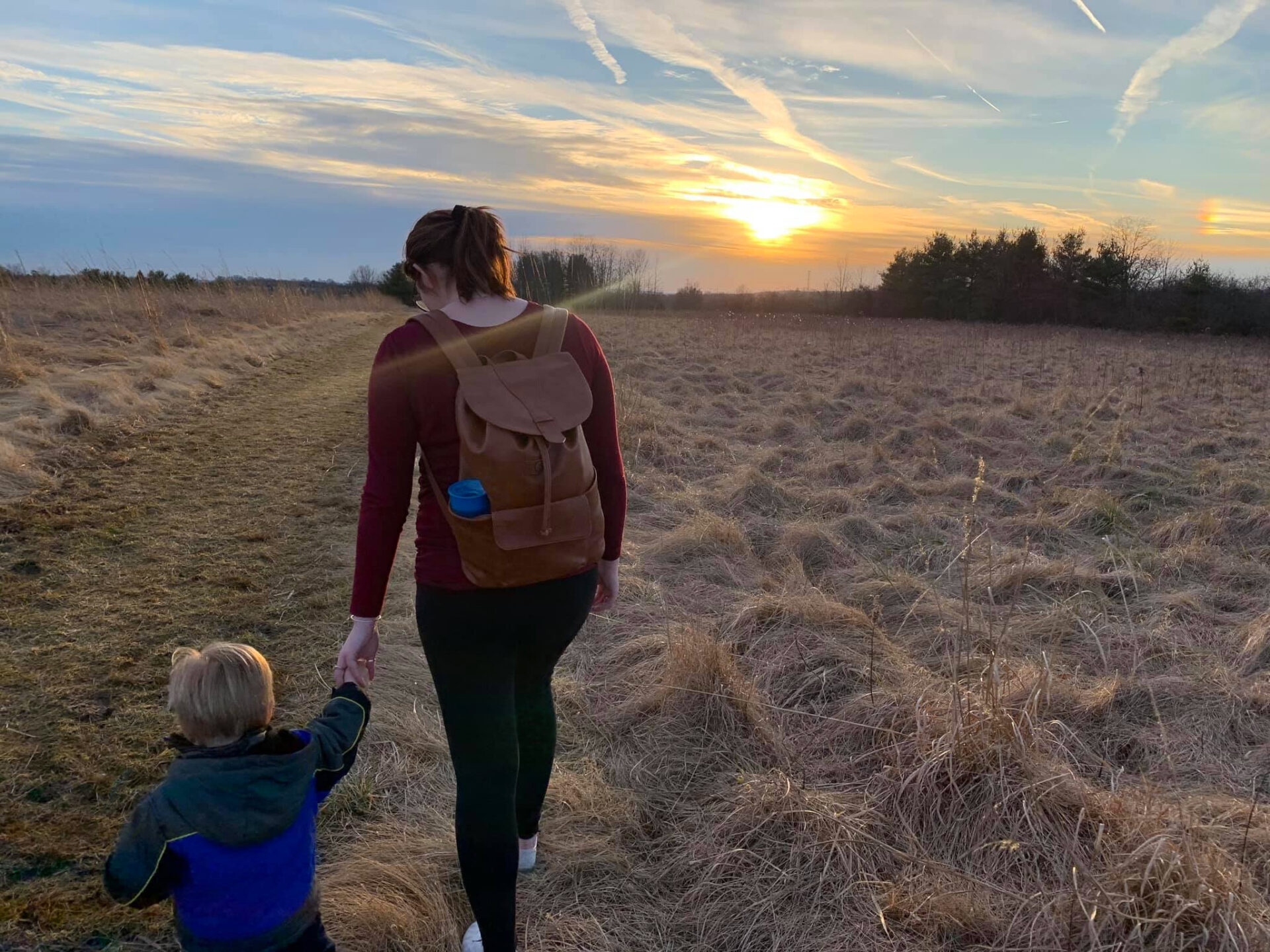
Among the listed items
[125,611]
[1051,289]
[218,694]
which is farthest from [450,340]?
[1051,289]

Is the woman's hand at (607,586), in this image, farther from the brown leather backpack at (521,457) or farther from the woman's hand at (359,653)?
the woman's hand at (359,653)

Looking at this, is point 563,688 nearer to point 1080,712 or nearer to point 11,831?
point 11,831

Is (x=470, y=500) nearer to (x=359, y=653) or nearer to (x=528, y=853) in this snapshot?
(x=359, y=653)

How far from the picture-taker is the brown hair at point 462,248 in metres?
1.41

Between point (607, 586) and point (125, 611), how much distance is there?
112 inches

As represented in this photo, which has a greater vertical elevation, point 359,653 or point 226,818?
point 359,653

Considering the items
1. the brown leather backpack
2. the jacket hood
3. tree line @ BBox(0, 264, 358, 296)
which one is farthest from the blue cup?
tree line @ BBox(0, 264, 358, 296)

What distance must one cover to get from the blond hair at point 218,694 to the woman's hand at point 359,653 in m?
0.15

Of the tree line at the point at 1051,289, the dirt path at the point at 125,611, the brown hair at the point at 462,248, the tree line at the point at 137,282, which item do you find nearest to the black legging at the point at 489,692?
the brown hair at the point at 462,248

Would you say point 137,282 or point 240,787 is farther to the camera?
point 137,282

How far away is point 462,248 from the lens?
1.41 m

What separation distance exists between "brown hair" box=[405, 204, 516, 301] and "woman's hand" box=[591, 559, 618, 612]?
0.70 metres

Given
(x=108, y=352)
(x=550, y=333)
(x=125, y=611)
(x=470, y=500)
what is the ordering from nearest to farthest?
(x=470, y=500)
(x=550, y=333)
(x=125, y=611)
(x=108, y=352)

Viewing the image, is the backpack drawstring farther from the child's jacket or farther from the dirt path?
the dirt path
